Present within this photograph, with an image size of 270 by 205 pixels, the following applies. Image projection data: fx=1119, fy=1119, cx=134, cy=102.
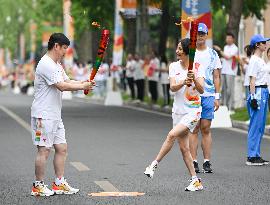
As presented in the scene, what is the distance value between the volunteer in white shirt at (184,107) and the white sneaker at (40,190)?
120 cm

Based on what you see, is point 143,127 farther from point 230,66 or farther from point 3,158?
point 3,158

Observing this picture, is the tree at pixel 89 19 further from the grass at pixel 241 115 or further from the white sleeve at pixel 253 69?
the grass at pixel 241 115

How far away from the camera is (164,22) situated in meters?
42.3

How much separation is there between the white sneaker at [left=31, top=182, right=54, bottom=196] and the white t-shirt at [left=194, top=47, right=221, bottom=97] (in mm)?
3551

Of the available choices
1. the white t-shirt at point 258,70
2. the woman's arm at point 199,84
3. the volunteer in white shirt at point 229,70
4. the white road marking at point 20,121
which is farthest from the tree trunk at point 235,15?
the woman's arm at point 199,84

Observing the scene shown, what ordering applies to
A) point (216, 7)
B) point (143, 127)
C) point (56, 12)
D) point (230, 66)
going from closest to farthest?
point (143, 127)
point (230, 66)
point (216, 7)
point (56, 12)

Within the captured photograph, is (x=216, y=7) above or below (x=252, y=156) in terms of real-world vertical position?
above

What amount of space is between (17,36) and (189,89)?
4220 inches

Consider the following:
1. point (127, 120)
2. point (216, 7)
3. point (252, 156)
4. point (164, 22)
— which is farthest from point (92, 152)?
point (164, 22)

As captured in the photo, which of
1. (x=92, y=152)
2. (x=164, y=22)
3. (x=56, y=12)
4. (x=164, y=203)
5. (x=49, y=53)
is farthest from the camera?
(x=56, y=12)

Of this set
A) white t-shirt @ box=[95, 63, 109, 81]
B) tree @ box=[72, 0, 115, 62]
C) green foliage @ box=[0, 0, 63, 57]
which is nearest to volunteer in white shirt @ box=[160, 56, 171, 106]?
tree @ box=[72, 0, 115, 62]

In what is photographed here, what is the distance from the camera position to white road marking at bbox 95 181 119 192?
12.4 m

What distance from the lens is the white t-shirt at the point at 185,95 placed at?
12.5 m

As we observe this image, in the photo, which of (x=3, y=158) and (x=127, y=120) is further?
(x=127, y=120)
